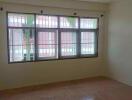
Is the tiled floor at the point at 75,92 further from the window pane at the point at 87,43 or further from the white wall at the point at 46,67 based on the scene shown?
the window pane at the point at 87,43

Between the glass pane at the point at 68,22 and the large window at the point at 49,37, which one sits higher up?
the glass pane at the point at 68,22

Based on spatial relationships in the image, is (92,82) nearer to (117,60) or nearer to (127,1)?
(117,60)

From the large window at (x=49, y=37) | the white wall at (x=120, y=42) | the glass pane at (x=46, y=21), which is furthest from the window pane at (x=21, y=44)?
the white wall at (x=120, y=42)

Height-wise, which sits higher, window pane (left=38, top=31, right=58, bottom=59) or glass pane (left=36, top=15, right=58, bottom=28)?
glass pane (left=36, top=15, right=58, bottom=28)

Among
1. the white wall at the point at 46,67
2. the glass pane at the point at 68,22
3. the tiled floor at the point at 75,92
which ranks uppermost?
the glass pane at the point at 68,22

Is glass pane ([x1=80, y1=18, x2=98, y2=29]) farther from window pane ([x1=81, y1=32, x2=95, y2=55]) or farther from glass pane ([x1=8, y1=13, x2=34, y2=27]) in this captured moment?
glass pane ([x1=8, y1=13, x2=34, y2=27])

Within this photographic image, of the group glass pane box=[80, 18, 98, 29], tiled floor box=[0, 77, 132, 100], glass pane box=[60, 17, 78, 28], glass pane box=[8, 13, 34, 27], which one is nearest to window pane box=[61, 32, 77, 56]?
glass pane box=[60, 17, 78, 28]

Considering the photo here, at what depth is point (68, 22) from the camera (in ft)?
17.3

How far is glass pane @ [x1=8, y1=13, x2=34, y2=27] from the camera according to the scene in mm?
4475

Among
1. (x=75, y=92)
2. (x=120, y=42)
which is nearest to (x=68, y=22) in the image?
(x=120, y=42)

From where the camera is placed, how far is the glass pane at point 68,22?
203 inches

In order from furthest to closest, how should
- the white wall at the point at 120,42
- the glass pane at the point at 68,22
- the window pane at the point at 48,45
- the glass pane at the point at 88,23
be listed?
the glass pane at the point at 88,23 → the glass pane at the point at 68,22 → the window pane at the point at 48,45 → the white wall at the point at 120,42

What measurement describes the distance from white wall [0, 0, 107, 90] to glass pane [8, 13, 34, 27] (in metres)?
0.15

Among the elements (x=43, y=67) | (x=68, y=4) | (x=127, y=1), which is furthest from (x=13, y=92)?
(x=127, y=1)
